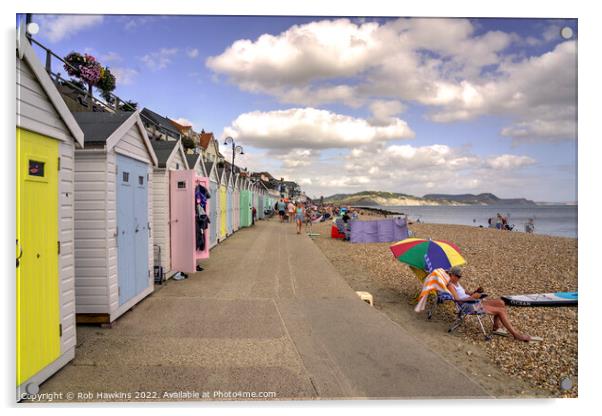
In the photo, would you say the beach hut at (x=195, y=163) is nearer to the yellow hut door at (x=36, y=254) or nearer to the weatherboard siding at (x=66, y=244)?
the weatherboard siding at (x=66, y=244)

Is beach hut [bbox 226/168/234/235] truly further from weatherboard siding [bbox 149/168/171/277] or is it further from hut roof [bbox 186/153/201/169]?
weatherboard siding [bbox 149/168/171/277]

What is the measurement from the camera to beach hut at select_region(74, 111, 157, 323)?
5.16 metres

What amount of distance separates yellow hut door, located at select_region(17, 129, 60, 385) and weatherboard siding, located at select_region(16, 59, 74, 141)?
0.08 meters

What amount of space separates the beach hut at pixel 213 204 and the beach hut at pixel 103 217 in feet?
23.7

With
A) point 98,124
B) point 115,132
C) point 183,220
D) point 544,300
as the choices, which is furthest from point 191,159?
point 544,300

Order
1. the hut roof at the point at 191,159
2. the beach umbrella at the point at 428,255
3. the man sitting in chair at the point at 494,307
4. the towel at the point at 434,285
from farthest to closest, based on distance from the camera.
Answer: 1. the hut roof at the point at 191,159
2. the beach umbrella at the point at 428,255
3. the towel at the point at 434,285
4. the man sitting in chair at the point at 494,307

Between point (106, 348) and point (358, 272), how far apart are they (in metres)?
6.80

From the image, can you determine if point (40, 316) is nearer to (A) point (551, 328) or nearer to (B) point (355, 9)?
(B) point (355, 9)

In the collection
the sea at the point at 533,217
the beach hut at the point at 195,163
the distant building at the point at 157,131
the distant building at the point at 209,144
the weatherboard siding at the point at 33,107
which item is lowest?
the sea at the point at 533,217

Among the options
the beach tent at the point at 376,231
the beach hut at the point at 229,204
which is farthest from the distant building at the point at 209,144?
the beach tent at the point at 376,231

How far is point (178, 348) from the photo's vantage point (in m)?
4.37

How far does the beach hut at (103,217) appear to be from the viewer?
5.16 metres

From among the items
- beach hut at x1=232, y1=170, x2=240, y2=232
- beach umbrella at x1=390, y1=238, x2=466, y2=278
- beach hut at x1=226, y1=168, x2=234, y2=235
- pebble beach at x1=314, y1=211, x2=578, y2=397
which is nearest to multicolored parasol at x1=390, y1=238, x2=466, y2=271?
beach umbrella at x1=390, y1=238, x2=466, y2=278
